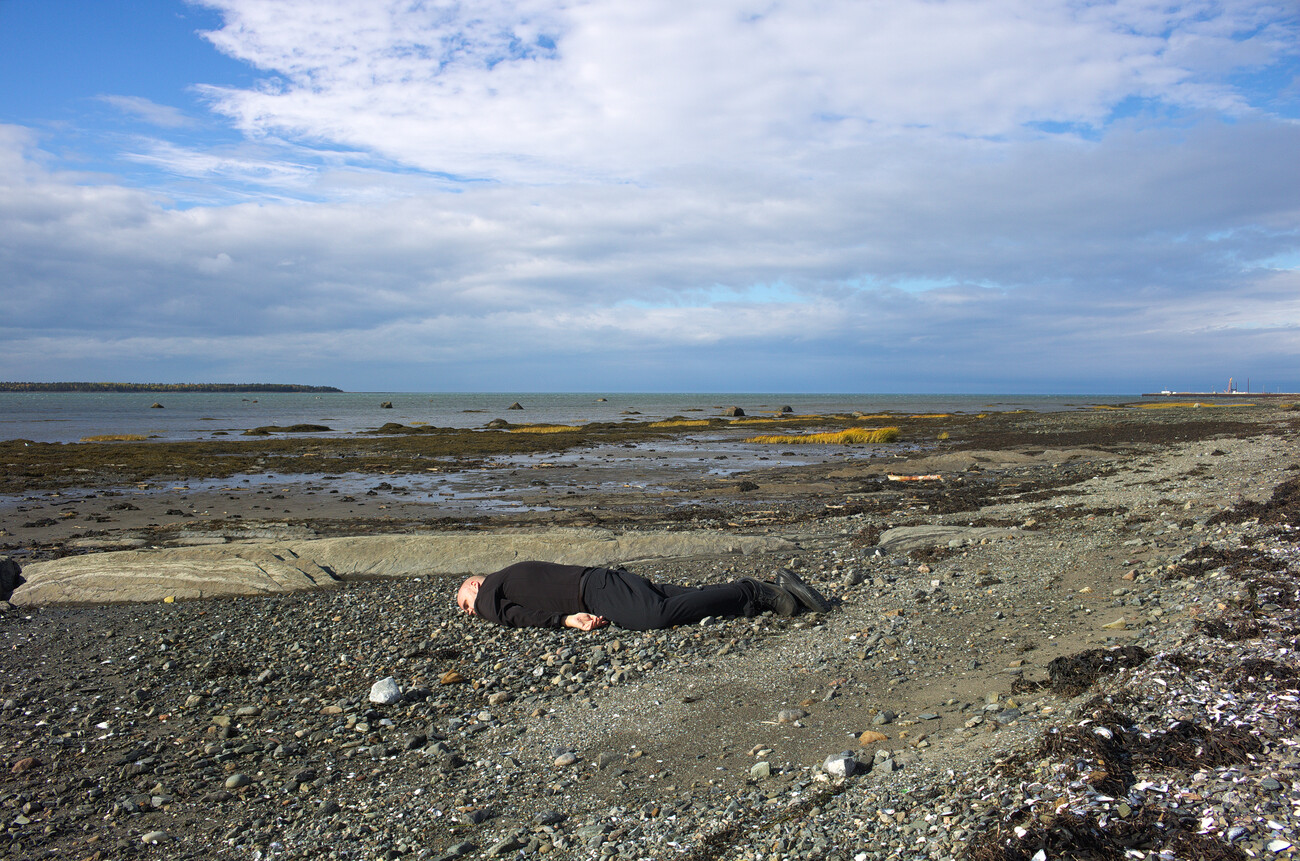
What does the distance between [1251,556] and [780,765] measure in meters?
6.60

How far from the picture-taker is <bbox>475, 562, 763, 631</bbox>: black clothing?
25.1ft

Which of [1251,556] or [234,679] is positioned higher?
[1251,556]

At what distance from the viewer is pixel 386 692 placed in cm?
629

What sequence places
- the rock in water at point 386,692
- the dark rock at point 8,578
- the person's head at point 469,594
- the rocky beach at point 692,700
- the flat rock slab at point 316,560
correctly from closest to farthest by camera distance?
the rocky beach at point 692,700
the rock in water at point 386,692
the person's head at point 469,594
the dark rock at point 8,578
the flat rock slab at point 316,560

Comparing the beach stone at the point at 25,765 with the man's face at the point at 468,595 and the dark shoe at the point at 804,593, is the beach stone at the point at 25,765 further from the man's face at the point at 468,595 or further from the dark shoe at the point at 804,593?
the dark shoe at the point at 804,593

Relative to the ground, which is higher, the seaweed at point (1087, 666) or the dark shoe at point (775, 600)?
the seaweed at point (1087, 666)

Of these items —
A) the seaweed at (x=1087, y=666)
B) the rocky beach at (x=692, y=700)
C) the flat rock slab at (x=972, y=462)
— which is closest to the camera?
the rocky beach at (x=692, y=700)

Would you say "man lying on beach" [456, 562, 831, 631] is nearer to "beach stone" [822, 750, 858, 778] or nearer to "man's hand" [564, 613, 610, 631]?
"man's hand" [564, 613, 610, 631]

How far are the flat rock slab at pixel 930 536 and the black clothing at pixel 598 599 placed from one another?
4028mm

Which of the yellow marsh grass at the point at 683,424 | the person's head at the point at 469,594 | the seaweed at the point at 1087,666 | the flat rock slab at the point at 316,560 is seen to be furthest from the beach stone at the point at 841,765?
the yellow marsh grass at the point at 683,424

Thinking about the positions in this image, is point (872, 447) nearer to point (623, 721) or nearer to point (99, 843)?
point (623, 721)

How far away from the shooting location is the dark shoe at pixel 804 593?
26.2ft

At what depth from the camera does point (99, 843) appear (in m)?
4.39

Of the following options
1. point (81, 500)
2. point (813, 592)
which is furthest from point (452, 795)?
point (81, 500)
